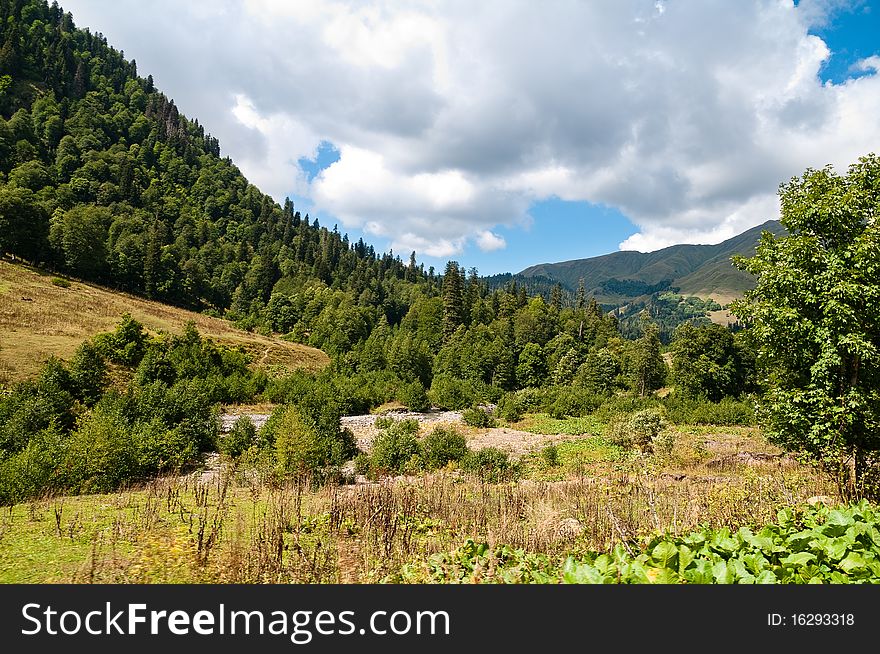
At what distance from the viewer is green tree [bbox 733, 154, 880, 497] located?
8.82 metres

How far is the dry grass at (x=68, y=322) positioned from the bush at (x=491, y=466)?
127 feet

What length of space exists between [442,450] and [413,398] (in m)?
31.0

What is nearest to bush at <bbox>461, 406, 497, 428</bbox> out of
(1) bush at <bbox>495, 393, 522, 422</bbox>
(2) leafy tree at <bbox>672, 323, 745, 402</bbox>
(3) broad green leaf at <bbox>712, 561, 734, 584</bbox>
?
(1) bush at <bbox>495, 393, 522, 422</bbox>

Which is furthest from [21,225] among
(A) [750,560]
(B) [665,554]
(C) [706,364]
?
(C) [706,364]

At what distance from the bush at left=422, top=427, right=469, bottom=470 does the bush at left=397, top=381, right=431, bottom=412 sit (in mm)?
29472

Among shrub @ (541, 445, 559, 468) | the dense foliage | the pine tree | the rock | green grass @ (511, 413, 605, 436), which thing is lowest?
green grass @ (511, 413, 605, 436)

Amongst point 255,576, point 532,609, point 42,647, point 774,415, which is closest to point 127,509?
point 255,576

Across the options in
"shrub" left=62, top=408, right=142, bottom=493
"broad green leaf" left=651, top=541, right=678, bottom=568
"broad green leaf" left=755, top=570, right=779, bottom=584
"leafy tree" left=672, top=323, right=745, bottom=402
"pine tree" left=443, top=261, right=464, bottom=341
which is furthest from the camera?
"pine tree" left=443, top=261, right=464, bottom=341

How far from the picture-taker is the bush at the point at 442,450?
2459 centimetres

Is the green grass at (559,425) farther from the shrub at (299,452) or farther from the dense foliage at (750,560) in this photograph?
the dense foliage at (750,560)

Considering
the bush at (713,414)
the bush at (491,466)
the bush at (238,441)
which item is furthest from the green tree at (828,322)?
the bush at (713,414)

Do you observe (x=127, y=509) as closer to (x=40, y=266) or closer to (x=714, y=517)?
(x=714, y=517)

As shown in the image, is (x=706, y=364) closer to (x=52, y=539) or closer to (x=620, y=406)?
(x=620, y=406)

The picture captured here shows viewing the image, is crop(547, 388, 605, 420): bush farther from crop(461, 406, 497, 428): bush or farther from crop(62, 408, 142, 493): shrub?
crop(62, 408, 142, 493): shrub
